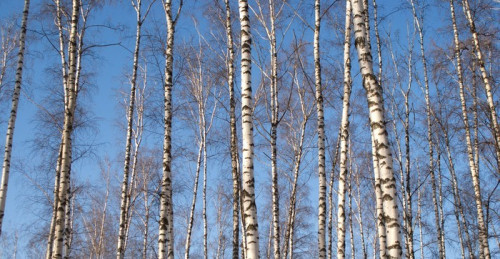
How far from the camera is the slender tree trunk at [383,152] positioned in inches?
194

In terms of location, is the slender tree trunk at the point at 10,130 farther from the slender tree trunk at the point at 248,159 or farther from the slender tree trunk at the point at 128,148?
the slender tree trunk at the point at 248,159

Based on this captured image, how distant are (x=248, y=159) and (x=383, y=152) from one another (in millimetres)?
1926

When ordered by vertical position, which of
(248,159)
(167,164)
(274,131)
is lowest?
(248,159)

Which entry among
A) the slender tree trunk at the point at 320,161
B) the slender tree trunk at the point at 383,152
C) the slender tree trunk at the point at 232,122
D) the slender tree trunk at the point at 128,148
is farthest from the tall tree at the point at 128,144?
the slender tree trunk at the point at 383,152

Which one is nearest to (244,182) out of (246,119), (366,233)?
(246,119)

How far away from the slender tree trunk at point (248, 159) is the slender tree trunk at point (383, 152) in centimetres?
178

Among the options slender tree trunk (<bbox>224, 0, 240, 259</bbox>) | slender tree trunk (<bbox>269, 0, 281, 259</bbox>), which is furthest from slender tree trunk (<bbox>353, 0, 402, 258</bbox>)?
slender tree trunk (<bbox>269, 0, 281, 259</bbox>)

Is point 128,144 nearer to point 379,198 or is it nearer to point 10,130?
point 10,130

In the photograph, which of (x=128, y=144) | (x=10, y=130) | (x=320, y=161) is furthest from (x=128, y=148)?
(x=320, y=161)

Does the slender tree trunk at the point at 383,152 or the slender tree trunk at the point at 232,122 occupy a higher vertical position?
the slender tree trunk at the point at 232,122

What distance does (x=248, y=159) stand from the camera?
622 centimetres

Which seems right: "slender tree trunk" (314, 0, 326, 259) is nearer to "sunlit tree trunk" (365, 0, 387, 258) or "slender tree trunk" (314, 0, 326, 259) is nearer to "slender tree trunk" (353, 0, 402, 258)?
"sunlit tree trunk" (365, 0, 387, 258)

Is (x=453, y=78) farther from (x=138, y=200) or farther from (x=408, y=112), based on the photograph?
(x=138, y=200)

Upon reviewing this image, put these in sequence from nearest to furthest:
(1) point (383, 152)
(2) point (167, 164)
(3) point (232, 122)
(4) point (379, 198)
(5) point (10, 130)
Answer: (1) point (383, 152) < (2) point (167, 164) < (4) point (379, 198) < (5) point (10, 130) < (3) point (232, 122)
